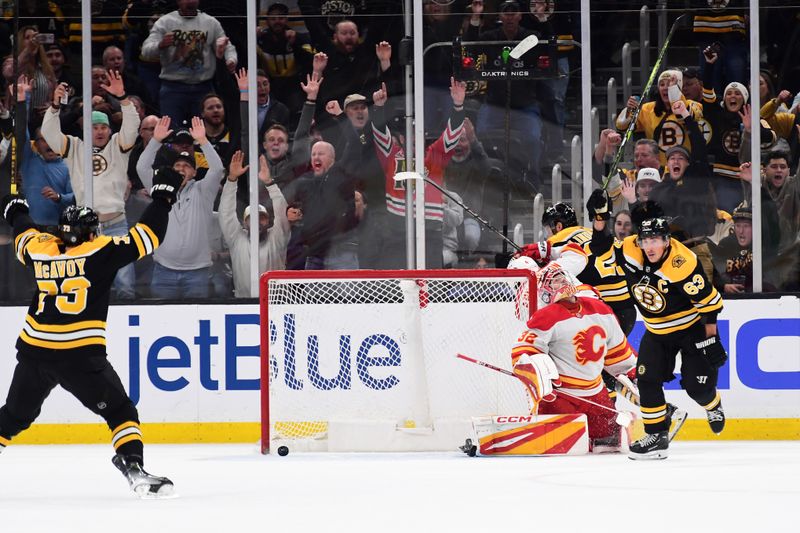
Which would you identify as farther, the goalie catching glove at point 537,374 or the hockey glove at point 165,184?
the goalie catching glove at point 537,374

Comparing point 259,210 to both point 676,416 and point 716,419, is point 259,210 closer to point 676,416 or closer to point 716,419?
point 676,416

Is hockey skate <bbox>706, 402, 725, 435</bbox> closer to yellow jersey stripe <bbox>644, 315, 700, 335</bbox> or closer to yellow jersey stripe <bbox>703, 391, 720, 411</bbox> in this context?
yellow jersey stripe <bbox>703, 391, 720, 411</bbox>

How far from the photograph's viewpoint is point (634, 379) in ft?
22.8

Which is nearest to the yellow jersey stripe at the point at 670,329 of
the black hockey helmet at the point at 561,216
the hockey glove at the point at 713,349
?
the hockey glove at the point at 713,349

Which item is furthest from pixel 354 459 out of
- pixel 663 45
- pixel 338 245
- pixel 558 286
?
pixel 663 45

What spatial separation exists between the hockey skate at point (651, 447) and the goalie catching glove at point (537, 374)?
48cm

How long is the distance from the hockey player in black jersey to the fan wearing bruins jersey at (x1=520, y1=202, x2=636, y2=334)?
249cm

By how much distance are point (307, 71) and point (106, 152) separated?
Result: 124cm

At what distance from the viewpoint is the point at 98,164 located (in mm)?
8203

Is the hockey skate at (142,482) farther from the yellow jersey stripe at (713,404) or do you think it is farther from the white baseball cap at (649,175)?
the white baseball cap at (649,175)

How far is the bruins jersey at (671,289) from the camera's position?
6.25m

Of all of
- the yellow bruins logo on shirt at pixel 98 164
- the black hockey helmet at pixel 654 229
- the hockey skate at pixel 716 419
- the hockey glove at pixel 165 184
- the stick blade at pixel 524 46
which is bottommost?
the hockey skate at pixel 716 419

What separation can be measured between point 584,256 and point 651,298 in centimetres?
67

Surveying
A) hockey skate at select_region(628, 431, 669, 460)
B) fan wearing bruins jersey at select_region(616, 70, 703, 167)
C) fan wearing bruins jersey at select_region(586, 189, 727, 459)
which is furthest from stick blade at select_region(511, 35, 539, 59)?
hockey skate at select_region(628, 431, 669, 460)
